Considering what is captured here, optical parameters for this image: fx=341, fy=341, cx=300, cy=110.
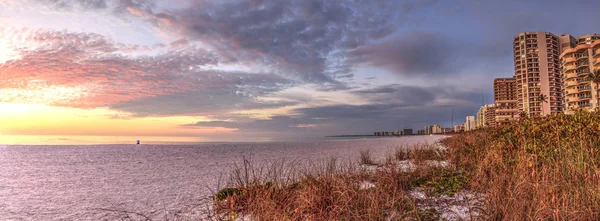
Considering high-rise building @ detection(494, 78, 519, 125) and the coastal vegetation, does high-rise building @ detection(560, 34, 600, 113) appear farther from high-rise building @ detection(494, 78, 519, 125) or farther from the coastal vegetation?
the coastal vegetation

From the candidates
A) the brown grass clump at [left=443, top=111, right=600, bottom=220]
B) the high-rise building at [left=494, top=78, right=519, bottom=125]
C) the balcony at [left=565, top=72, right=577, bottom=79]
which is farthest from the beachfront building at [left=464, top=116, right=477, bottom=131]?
the brown grass clump at [left=443, top=111, right=600, bottom=220]

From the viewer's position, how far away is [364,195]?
5.17 metres

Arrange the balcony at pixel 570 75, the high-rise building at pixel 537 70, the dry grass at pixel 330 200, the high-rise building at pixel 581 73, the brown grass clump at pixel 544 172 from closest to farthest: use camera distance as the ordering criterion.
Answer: the brown grass clump at pixel 544 172
the dry grass at pixel 330 200
the high-rise building at pixel 581 73
the balcony at pixel 570 75
the high-rise building at pixel 537 70

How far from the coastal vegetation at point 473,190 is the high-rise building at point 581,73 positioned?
71928 mm

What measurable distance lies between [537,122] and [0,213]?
1296 cm

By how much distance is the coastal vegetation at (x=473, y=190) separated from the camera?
4.46m

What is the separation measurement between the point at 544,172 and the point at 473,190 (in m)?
1.14

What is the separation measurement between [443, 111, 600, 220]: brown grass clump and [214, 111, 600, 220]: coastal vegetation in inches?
0.5

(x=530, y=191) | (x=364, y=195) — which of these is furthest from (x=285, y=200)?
(x=530, y=191)

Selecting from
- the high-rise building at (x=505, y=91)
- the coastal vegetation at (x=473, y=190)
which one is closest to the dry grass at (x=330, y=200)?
the coastal vegetation at (x=473, y=190)

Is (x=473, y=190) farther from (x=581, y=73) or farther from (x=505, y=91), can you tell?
(x=505, y=91)

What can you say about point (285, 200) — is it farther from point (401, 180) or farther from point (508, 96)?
point (508, 96)

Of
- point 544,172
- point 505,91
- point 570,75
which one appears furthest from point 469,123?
point 544,172

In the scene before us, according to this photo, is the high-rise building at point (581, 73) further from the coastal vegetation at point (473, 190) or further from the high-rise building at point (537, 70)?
the coastal vegetation at point (473, 190)
